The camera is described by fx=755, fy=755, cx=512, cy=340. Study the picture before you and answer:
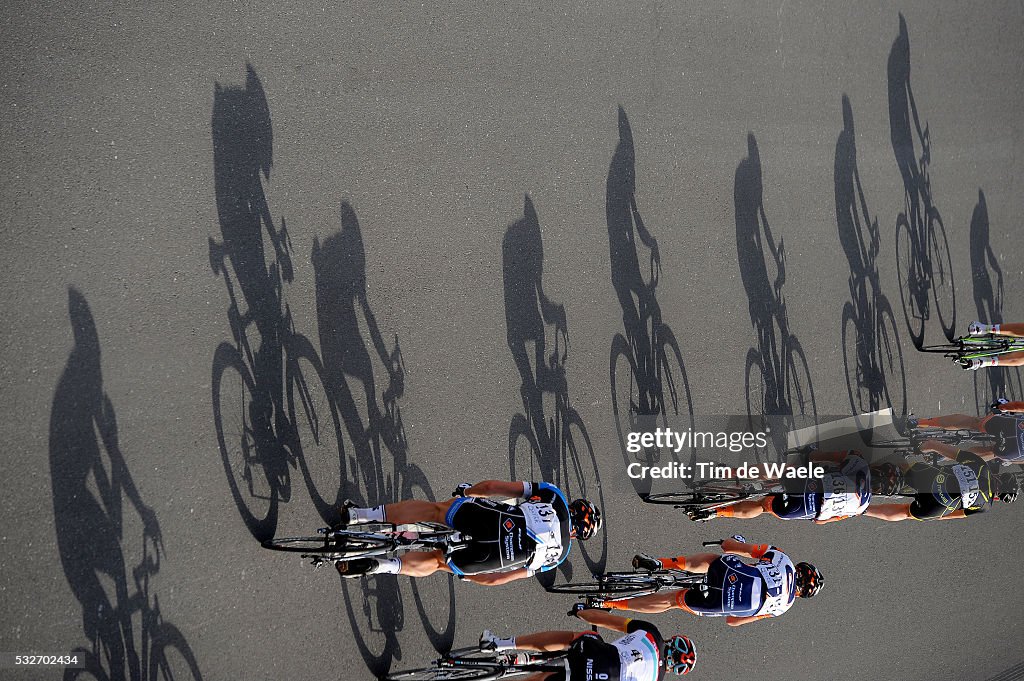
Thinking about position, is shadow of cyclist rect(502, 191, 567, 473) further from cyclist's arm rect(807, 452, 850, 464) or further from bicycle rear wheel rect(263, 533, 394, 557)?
cyclist's arm rect(807, 452, 850, 464)

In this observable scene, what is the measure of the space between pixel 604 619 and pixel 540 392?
203 centimetres

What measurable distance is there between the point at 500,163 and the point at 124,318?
11.3 ft

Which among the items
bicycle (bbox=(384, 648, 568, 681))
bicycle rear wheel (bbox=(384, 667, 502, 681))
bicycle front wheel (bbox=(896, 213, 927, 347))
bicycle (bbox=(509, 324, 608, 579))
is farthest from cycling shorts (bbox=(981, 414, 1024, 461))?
bicycle rear wheel (bbox=(384, 667, 502, 681))

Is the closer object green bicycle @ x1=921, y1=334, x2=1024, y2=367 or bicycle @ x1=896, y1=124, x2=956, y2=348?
green bicycle @ x1=921, y1=334, x2=1024, y2=367

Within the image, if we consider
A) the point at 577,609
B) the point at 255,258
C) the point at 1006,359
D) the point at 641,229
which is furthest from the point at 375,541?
the point at 1006,359

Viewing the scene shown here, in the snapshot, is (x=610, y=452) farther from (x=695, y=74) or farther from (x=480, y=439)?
(x=695, y=74)

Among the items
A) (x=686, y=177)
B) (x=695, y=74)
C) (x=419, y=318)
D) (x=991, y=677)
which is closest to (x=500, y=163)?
(x=419, y=318)

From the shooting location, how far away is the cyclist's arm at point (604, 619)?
5980mm

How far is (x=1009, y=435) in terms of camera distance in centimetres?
784

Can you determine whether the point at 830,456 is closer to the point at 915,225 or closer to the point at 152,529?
the point at 915,225

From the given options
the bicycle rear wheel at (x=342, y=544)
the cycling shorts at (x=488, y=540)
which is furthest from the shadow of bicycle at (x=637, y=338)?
the bicycle rear wheel at (x=342, y=544)

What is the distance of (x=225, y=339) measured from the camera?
5.67 metres

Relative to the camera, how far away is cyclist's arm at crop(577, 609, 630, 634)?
5.98 m

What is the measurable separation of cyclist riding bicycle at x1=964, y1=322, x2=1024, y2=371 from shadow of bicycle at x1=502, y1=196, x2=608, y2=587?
5.18 meters
